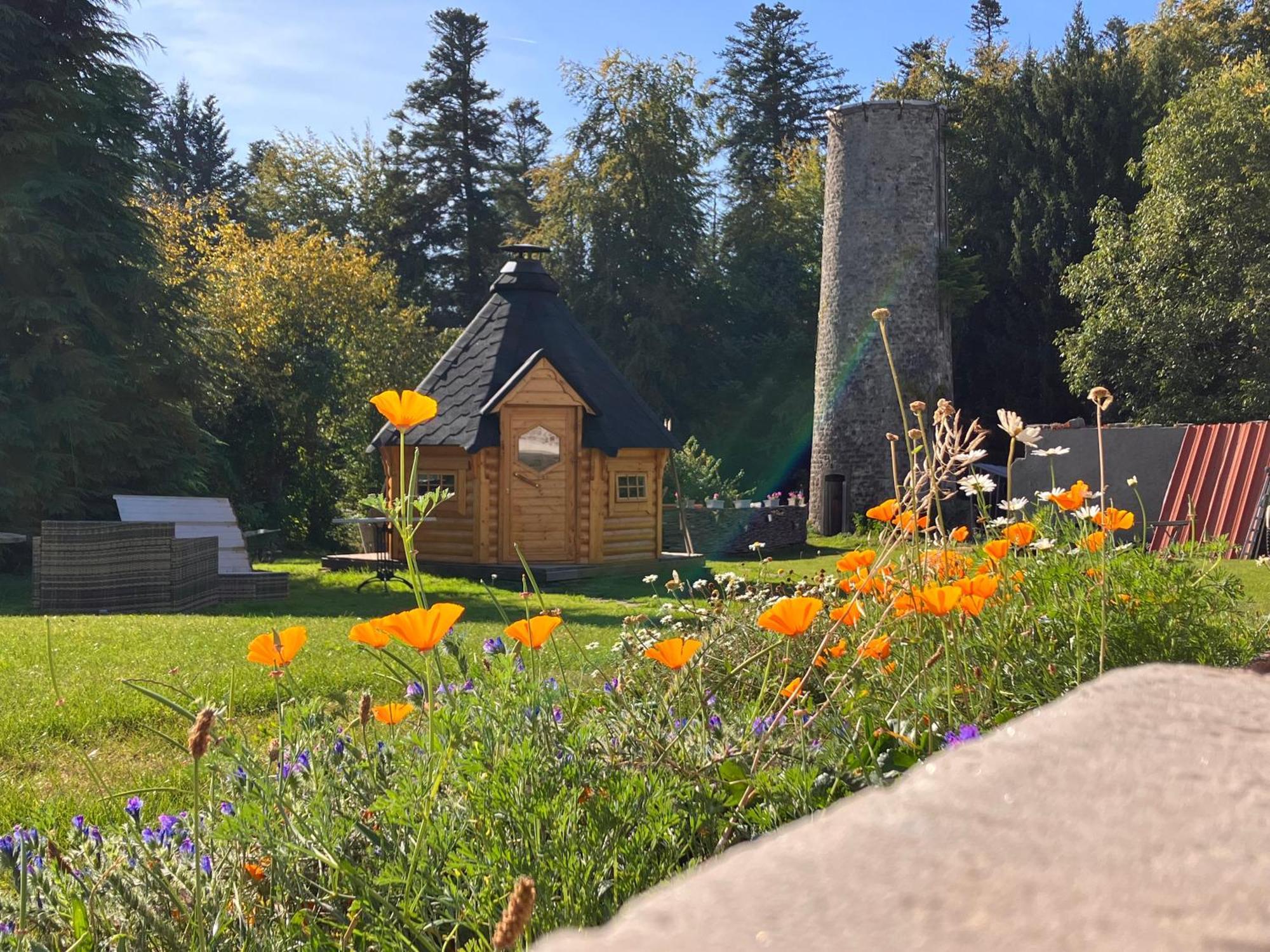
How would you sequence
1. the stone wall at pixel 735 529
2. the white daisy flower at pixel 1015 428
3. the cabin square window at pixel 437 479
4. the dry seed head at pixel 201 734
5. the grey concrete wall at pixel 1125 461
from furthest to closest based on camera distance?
the stone wall at pixel 735 529, the cabin square window at pixel 437 479, the grey concrete wall at pixel 1125 461, the white daisy flower at pixel 1015 428, the dry seed head at pixel 201 734

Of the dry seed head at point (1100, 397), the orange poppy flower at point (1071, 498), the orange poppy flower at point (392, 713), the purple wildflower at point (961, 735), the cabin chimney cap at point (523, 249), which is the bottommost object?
the purple wildflower at point (961, 735)

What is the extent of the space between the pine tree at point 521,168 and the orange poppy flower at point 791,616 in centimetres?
3720

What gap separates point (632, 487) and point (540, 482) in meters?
1.68

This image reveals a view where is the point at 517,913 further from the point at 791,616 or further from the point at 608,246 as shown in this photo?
the point at 608,246

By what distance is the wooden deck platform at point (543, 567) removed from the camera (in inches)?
663

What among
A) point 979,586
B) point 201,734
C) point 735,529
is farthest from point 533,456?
point 201,734

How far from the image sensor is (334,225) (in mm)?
40250

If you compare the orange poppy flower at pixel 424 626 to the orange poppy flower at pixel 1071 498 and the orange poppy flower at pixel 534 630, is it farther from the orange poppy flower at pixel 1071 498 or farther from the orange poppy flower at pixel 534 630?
the orange poppy flower at pixel 1071 498

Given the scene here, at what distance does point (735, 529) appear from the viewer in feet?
74.7

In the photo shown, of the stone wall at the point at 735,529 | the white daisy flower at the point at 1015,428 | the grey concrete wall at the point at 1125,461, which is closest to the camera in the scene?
the white daisy flower at the point at 1015,428

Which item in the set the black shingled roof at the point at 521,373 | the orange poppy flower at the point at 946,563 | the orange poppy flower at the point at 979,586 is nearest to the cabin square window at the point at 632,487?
the black shingled roof at the point at 521,373

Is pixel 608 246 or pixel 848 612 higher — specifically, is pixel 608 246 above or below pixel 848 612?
above

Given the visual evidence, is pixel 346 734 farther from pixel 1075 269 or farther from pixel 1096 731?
pixel 1075 269

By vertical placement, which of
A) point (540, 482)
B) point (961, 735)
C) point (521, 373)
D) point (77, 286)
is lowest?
point (961, 735)
